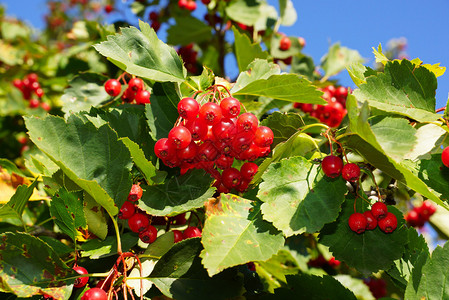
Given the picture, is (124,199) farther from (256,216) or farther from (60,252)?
(256,216)

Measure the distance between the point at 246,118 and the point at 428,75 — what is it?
2.35ft

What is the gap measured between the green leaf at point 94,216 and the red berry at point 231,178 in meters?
0.47

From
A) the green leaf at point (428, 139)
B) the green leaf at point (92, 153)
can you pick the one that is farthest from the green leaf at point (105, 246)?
the green leaf at point (428, 139)

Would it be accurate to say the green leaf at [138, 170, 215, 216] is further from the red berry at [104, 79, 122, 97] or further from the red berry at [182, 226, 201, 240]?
the red berry at [104, 79, 122, 97]

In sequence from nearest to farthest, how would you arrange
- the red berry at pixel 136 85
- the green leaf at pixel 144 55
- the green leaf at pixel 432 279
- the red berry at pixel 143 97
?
1. the green leaf at pixel 432 279
2. the green leaf at pixel 144 55
3. the red berry at pixel 143 97
4. the red berry at pixel 136 85

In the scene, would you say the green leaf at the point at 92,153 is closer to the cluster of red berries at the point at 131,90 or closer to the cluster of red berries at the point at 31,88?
the cluster of red berries at the point at 131,90

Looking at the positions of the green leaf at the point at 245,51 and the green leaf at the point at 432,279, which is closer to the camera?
the green leaf at the point at 432,279

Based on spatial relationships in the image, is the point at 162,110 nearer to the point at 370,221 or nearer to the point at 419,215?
the point at 370,221

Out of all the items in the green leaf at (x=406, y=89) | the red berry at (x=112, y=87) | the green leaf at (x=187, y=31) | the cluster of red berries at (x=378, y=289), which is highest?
the green leaf at (x=187, y=31)

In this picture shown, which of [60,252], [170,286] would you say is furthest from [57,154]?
[170,286]

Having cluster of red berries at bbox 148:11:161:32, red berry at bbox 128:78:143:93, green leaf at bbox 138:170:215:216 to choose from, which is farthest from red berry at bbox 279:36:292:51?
Answer: green leaf at bbox 138:170:215:216

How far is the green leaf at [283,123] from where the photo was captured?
4.96ft

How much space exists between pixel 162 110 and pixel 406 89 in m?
0.97

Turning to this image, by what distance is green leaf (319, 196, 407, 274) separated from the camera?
1.41 metres
